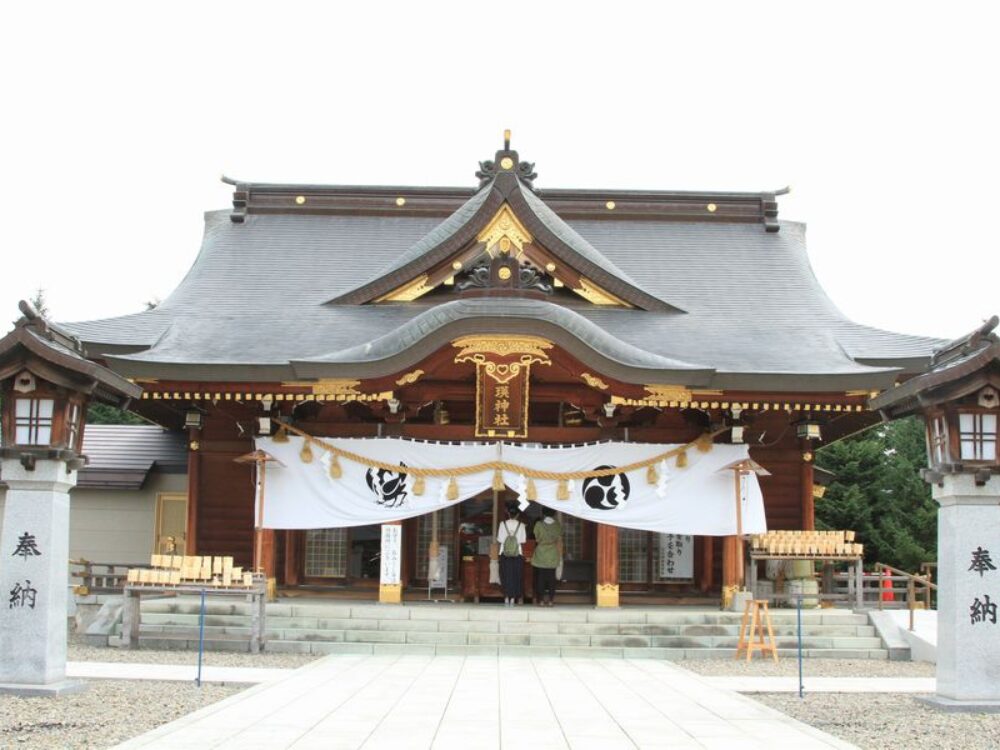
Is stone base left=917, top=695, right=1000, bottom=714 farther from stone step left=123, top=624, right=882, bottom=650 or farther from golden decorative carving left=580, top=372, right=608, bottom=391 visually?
golden decorative carving left=580, top=372, right=608, bottom=391

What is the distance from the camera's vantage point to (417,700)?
10.0m

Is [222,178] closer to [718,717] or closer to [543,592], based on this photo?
[543,592]

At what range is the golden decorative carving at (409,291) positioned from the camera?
18.5m

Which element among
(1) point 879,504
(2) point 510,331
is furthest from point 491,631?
(1) point 879,504

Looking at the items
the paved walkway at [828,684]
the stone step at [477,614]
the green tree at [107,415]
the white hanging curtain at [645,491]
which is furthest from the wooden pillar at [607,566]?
the green tree at [107,415]

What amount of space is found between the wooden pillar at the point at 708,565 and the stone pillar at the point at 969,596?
7593 mm

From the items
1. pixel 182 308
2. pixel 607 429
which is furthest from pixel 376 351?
pixel 182 308

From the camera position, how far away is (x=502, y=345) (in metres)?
15.8

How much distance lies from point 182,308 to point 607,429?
25.3 feet

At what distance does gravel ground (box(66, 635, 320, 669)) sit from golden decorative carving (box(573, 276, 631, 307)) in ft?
24.6

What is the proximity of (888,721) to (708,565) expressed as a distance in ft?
27.5

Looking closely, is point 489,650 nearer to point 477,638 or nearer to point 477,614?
point 477,638

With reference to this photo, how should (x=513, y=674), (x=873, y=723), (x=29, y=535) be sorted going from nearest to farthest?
(x=873, y=723) → (x=29, y=535) → (x=513, y=674)

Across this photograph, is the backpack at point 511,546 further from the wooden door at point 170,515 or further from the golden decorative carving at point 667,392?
the wooden door at point 170,515
